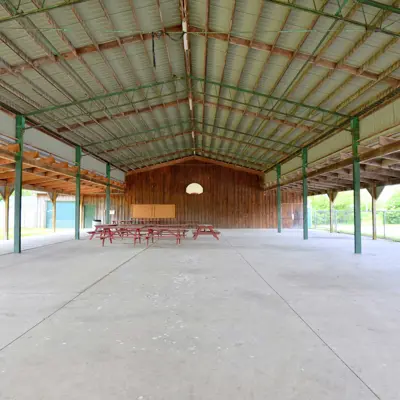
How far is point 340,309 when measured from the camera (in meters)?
4.09

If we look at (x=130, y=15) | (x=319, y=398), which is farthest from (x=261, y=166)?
(x=319, y=398)

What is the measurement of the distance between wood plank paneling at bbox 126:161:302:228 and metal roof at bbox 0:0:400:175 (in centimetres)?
1160

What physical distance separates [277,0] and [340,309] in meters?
5.87

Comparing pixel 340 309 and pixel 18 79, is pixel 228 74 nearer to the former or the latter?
pixel 18 79

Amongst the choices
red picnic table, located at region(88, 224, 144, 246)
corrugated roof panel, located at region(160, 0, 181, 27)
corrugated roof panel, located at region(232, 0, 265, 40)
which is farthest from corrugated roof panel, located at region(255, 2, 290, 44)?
red picnic table, located at region(88, 224, 144, 246)

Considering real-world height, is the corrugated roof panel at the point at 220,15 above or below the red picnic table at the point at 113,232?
above

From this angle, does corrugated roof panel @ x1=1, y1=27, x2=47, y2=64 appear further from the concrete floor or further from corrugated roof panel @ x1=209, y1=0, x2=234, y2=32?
the concrete floor

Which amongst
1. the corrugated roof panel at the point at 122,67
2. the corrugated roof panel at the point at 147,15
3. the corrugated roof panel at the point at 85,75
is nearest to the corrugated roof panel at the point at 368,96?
the corrugated roof panel at the point at 147,15

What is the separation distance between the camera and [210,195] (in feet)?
88.5

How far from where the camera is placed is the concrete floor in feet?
7.25

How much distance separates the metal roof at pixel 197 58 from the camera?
23.6 ft

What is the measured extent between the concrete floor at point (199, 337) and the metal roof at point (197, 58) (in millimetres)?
5231

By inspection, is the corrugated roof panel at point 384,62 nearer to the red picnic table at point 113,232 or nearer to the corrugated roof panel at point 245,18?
the corrugated roof panel at point 245,18

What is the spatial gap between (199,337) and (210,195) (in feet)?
78.6
